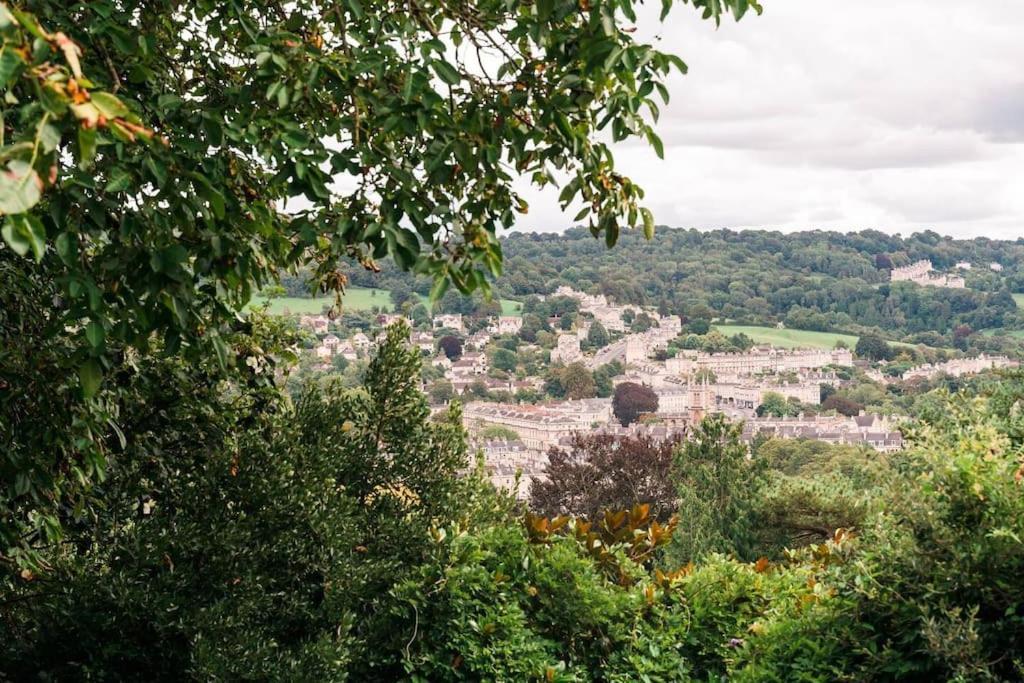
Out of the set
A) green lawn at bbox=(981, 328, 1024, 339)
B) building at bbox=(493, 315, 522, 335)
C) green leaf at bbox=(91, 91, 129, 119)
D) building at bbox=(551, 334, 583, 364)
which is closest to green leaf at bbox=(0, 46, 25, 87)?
green leaf at bbox=(91, 91, 129, 119)

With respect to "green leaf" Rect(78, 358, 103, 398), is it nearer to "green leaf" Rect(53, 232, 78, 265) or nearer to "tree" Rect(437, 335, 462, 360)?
"green leaf" Rect(53, 232, 78, 265)

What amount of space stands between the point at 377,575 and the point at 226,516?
692 millimetres

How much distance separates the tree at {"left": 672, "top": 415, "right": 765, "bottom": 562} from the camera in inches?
461

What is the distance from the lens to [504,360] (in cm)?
6500

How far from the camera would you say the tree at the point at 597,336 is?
70688 millimetres

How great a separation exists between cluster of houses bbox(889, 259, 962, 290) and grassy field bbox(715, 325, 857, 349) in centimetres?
615

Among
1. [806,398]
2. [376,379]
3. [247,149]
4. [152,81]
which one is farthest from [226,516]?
[806,398]

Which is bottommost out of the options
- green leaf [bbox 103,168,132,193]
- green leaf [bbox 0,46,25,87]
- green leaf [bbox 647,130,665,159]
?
green leaf [bbox 103,168,132,193]

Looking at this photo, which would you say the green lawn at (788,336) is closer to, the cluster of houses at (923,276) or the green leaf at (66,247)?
the cluster of houses at (923,276)

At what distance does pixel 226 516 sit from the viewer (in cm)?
441

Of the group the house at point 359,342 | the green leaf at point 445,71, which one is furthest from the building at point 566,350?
the green leaf at point 445,71

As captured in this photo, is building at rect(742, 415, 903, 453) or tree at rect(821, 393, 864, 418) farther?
tree at rect(821, 393, 864, 418)

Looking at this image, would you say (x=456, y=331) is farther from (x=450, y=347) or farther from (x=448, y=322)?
(x=450, y=347)

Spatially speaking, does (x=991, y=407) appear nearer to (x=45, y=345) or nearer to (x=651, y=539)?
(x=651, y=539)
